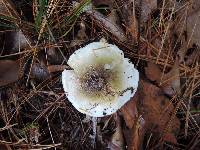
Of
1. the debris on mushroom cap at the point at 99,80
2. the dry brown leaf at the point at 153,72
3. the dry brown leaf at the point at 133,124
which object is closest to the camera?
the debris on mushroom cap at the point at 99,80

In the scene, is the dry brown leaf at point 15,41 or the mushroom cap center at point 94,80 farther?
the dry brown leaf at point 15,41

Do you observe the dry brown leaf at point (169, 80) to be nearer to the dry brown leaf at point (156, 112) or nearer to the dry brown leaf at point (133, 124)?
the dry brown leaf at point (156, 112)

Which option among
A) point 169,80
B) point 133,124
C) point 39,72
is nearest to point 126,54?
point 169,80

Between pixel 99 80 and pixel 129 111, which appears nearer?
Result: pixel 99 80

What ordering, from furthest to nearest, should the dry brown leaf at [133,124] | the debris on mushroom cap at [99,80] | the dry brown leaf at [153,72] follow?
the dry brown leaf at [153,72]
the dry brown leaf at [133,124]
the debris on mushroom cap at [99,80]

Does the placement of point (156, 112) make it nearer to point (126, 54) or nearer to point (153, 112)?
point (153, 112)

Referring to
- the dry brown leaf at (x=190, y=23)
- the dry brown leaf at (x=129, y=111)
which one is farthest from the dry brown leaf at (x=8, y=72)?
the dry brown leaf at (x=190, y=23)
